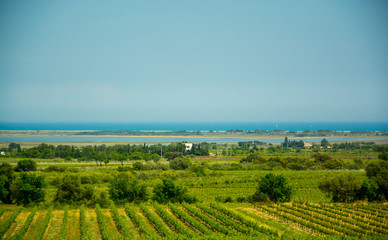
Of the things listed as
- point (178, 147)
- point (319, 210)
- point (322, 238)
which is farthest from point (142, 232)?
point (178, 147)

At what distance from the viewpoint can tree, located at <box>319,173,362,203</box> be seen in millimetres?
30078

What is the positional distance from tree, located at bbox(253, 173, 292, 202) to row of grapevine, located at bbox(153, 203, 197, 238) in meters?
10.5

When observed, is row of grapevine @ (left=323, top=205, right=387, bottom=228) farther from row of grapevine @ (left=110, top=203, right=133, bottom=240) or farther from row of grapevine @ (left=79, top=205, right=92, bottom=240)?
row of grapevine @ (left=79, top=205, right=92, bottom=240)

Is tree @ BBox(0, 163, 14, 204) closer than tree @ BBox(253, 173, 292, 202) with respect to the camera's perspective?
Yes

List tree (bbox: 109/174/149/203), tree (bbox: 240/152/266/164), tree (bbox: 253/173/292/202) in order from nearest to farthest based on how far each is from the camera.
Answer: tree (bbox: 109/174/149/203)
tree (bbox: 253/173/292/202)
tree (bbox: 240/152/266/164)

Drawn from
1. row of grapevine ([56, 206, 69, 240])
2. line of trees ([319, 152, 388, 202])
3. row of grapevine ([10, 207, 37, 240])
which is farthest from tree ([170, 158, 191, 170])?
row of grapevine ([10, 207, 37, 240])

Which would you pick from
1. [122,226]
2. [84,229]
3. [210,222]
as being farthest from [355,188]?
[84,229]

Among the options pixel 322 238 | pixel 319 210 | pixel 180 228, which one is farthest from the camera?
pixel 319 210

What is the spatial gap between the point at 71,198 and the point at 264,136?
122920mm

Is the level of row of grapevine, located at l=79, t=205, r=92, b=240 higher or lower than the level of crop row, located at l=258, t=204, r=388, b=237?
higher

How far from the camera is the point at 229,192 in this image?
35688 mm

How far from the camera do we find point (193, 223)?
21.4m

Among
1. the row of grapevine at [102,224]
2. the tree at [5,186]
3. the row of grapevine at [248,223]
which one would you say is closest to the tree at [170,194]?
the row of grapevine at [248,223]

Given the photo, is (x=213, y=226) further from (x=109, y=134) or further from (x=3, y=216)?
(x=109, y=134)
